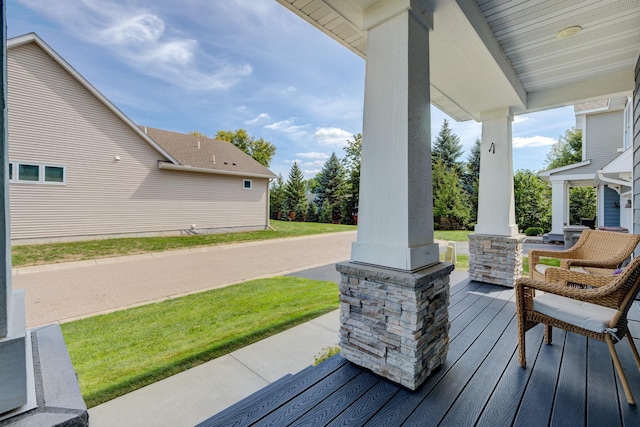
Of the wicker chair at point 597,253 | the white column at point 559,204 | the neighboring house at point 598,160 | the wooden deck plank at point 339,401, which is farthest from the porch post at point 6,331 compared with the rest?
the white column at point 559,204

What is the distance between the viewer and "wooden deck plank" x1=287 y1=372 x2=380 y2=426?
5.41 ft

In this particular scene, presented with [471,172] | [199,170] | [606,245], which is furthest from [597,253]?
[471,172]

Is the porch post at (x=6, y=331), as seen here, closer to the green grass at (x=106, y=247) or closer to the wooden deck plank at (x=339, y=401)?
the wooden deck plank at (x=339, y=401)

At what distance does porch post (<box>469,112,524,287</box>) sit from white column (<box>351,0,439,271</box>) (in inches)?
109

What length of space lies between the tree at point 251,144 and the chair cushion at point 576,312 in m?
25.2

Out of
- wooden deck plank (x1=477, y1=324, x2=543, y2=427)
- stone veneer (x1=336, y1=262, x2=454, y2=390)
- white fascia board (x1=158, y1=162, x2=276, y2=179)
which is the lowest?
wooden deck plank (x1=477, y1=324, x2=543, y2=427)

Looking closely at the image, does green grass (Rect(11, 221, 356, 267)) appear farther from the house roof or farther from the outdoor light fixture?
the outdoor light fixture

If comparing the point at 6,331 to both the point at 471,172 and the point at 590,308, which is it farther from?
the point at 471,172

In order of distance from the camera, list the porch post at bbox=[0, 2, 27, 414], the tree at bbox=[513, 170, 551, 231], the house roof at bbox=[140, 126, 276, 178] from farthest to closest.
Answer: the tree at bbox=[513, 170, 551, 231] < the house roof at bbox=[140, 126, 276, 178] < the porch post at bbox=[0, 2, 27, 414]

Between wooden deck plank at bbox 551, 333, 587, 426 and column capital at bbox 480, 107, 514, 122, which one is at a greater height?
column capital at bbox 480, 107, 514, 122

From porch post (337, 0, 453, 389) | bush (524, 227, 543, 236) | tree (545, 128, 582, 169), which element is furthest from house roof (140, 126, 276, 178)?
tree (545, 128, 582, 169)

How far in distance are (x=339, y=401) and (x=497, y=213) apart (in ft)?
12.4

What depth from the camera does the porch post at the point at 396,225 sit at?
192 centimetres

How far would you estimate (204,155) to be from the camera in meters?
12.8
